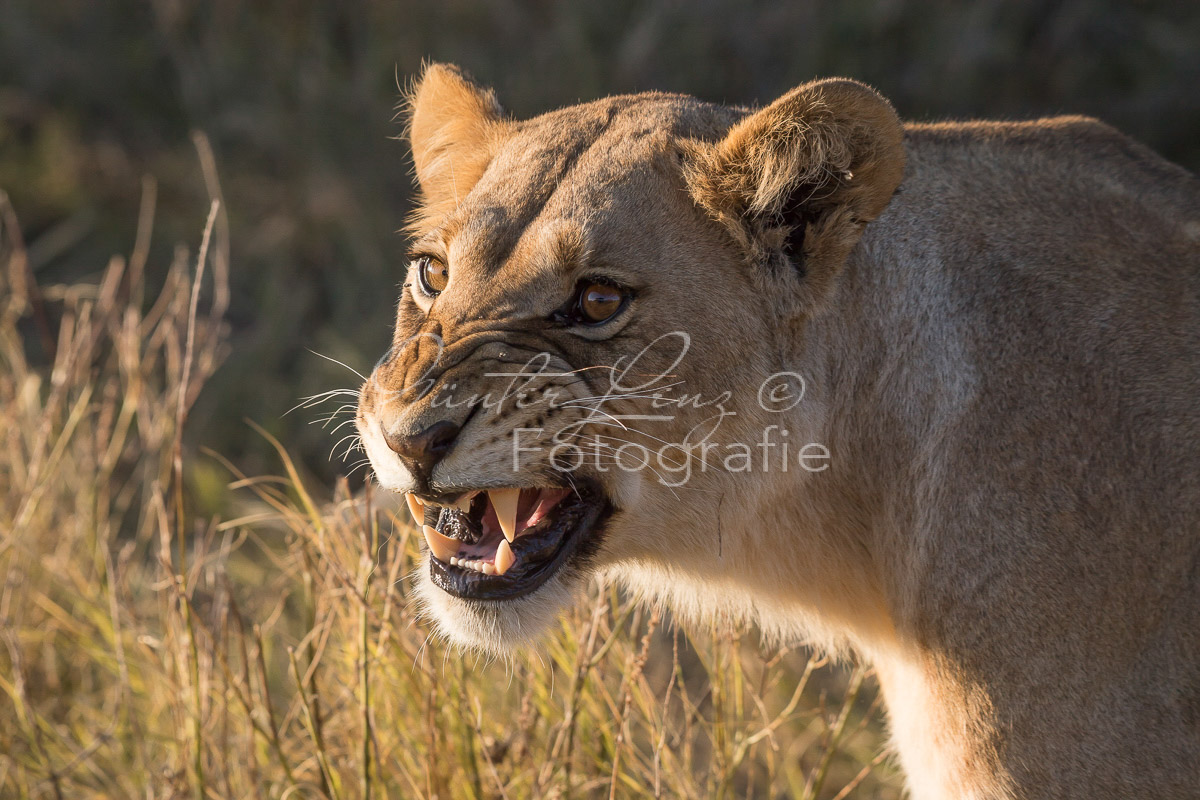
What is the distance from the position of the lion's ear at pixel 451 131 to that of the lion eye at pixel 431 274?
0.29 meters

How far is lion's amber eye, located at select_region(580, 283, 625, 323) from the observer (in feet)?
9.11

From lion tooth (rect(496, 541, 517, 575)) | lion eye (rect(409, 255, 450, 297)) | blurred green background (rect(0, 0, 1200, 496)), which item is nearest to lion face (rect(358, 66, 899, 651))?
lion tooth (rect(496, 541, 517, 575))

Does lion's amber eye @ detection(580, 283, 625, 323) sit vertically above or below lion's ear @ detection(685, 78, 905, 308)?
below

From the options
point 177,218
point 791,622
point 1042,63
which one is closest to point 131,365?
point 791,622

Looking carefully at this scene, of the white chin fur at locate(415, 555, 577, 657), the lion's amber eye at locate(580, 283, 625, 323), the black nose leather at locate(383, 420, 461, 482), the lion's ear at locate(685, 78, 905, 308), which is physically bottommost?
the white chin fur at locate(415, 555, 577, 657)

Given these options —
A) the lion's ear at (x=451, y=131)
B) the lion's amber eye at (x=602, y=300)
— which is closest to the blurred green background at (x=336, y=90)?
the lion's ear at (x=451, y=131)

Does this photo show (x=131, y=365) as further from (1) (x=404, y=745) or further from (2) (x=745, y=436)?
(2) (x=745, y=436)

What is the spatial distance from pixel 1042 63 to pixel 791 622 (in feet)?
16.7

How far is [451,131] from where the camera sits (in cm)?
352

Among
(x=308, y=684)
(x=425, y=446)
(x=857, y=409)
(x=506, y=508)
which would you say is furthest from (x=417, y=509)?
(x=857, y=409)

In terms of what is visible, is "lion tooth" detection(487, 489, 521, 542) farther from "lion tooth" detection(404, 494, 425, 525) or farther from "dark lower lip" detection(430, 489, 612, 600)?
"lion tooth" detection(404, 494, 425, 525)

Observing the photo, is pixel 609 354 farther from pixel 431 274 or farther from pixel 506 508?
pixel 431 274

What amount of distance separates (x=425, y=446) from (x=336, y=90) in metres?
6.40

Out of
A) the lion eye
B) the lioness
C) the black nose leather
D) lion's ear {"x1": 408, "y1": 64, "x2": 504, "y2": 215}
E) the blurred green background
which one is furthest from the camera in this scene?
the blurred green background
